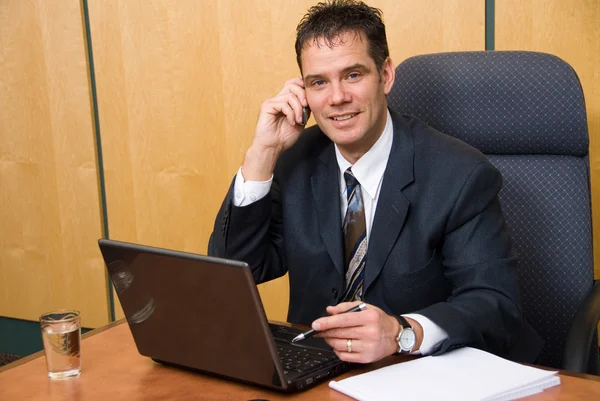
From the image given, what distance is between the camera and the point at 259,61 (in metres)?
2.88

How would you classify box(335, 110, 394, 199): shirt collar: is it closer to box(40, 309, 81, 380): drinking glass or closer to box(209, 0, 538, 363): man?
box(209, 0, 538, 363): man

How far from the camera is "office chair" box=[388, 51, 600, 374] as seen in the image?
1.80m

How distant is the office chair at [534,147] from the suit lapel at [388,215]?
0.26 m

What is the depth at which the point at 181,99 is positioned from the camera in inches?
121

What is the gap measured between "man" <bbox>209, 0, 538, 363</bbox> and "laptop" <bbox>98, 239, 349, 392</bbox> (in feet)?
1.25

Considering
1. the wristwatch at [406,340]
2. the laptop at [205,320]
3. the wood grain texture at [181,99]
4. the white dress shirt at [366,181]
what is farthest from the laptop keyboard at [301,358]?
the wood grain texture at [181,99]

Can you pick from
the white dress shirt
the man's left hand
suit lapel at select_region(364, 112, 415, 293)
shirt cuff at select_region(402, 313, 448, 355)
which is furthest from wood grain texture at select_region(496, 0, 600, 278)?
the man's left hand

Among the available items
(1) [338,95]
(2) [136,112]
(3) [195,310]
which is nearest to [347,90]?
(1) [338,95]

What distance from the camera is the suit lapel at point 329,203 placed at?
67.2 inches

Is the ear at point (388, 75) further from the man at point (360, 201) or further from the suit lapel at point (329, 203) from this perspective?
the suit lapel at point (329, 203)

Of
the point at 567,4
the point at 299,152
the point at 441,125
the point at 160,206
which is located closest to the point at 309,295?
the point at 299,152

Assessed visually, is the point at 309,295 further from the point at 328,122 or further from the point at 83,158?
the point at 83,158

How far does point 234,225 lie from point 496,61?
0.73 meters

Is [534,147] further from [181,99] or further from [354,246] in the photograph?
[181,99]
